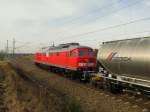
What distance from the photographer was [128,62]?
58.4ft

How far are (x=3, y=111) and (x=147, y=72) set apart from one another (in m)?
8.18

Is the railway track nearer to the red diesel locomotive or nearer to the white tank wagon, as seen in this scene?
the white tank wagon

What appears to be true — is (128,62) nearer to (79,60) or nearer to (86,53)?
(79,60)

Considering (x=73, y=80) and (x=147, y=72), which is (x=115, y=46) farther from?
(x=73, y=80)

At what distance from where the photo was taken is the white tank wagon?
16266mm

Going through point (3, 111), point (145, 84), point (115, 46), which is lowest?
point (3, 111)

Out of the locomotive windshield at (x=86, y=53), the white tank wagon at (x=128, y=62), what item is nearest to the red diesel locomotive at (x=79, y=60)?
the locomotive windshield at (x=86, y=53)

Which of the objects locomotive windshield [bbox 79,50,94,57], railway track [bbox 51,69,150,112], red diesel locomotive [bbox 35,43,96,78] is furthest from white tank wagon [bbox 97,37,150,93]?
locomotive windshield [bbox 79,50,94,57]

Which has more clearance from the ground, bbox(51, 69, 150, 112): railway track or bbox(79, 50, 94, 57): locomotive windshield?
bbox(79, 50, 94, 57): locomotive windshield

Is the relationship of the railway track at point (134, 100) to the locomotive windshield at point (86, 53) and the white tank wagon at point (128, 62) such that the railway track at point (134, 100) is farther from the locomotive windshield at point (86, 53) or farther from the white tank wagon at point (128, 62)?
the locomotive windshield at point (86, 53)

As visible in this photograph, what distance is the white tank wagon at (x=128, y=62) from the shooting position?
16266mm

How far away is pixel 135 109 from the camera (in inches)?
606

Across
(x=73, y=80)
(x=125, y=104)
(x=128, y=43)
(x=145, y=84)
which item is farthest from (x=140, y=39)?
(x=73, y=80)

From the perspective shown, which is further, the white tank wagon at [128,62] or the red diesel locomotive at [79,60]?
the red diesel locomotive at [79,60]
